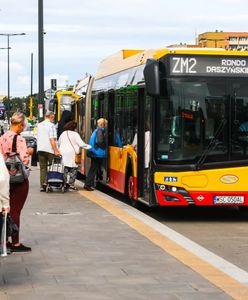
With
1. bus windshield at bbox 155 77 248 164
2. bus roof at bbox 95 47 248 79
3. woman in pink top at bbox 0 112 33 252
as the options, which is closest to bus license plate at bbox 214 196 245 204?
bus windshield at bbox 155 77 248 164

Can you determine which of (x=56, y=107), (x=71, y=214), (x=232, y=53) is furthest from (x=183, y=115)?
(x=56, y=107)

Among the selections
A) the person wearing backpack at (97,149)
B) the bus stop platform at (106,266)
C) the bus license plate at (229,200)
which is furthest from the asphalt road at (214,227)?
the person wearing backpack at (97,149)

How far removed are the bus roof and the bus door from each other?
738 mm

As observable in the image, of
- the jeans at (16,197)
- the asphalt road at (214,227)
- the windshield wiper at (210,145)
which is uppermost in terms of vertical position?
the windshield wiper at (210,145)

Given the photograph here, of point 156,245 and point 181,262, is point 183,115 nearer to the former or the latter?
point 156,245

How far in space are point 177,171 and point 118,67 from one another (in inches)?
200

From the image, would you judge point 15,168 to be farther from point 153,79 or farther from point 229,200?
point 229,200

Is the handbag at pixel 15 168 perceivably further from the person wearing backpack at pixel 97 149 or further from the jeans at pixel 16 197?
the person wearing backpack at pixel 97 149

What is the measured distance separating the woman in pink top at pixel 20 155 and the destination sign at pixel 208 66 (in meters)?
4.21

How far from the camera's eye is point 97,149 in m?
17.6

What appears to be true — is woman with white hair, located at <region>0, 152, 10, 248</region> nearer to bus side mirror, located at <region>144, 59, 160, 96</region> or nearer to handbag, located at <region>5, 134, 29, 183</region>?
handbag, located at <region>5, 134, 29, 183</region>

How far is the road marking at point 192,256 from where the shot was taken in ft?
24.3

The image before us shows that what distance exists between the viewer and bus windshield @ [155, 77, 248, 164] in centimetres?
1256

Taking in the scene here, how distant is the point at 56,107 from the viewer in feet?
104
